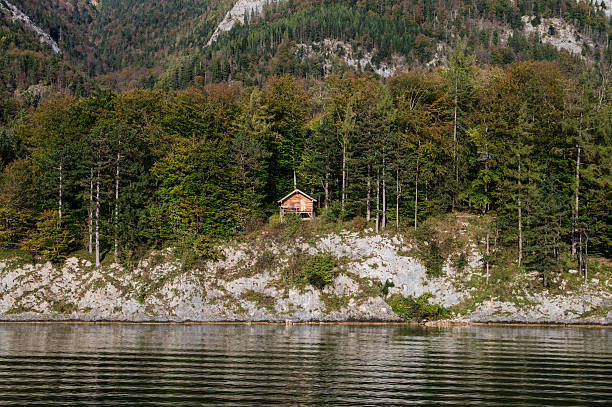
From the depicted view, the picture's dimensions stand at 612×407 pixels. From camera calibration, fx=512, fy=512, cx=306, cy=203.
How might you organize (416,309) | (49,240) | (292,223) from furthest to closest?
1. (292,223)
2. (49,240)
3. (416,309)

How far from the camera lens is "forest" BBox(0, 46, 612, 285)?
192ft

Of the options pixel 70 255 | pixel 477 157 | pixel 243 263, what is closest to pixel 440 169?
pixel 477 157

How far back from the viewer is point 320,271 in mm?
54594

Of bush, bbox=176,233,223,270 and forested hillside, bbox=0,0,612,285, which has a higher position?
forested hillside, bbox=0,0,612,285

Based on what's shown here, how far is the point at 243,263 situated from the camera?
5812cm

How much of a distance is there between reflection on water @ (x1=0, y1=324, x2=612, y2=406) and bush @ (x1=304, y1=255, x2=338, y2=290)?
10.5 m

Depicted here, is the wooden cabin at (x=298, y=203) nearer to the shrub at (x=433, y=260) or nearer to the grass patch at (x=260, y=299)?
the grass patch at (x=260, y=299)

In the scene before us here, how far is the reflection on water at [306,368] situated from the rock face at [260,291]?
26.1 feet

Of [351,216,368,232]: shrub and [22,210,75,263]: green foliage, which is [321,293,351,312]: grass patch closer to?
[351,216,368,232]: shrub

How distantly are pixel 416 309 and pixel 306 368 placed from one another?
2721cm

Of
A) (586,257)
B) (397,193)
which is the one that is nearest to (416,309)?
(397,193)

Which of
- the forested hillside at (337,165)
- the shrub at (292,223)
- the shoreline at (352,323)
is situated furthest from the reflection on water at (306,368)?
the shrub at (292,223)

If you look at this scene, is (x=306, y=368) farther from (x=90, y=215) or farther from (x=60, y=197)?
(x=60, y=197)

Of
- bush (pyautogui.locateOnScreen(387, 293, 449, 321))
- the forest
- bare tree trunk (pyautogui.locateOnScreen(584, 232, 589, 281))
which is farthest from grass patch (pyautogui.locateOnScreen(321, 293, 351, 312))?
bare tree trunk (pyautogui.locateOnScreen(584, 232, 589, 281))
